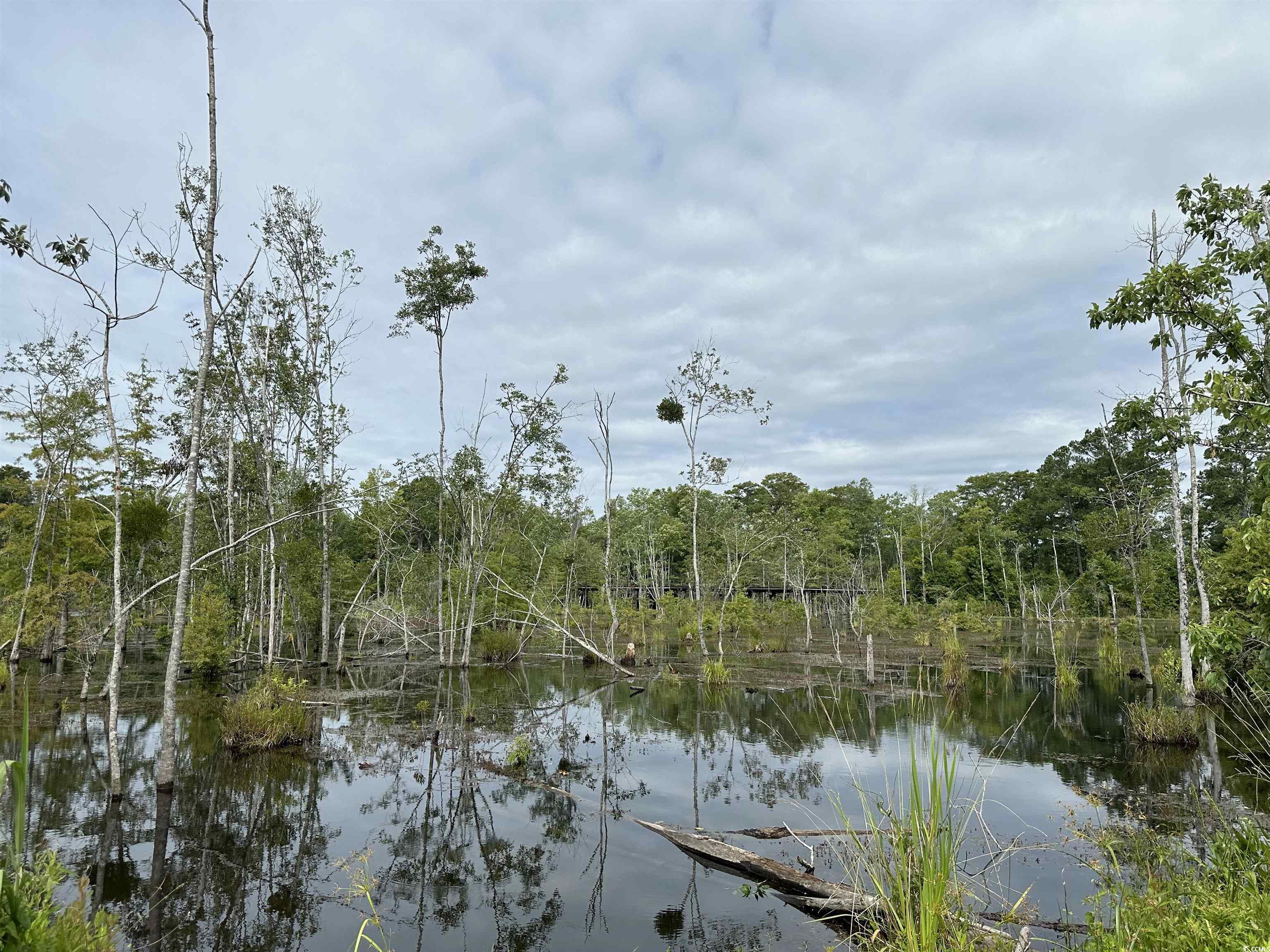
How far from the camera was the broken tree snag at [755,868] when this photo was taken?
19.8 ft

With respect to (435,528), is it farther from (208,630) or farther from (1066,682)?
(1066,682)

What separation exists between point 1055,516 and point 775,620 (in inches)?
1415

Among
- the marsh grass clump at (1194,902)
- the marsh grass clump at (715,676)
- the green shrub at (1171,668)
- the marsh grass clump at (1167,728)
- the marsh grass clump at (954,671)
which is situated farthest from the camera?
the marsh grass clump at (715,676)

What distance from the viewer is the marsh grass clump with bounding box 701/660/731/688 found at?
1959cm

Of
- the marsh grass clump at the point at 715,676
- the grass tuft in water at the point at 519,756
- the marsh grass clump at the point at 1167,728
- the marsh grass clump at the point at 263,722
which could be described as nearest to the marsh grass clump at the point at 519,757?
the grass tuft in water at the point at 519,756

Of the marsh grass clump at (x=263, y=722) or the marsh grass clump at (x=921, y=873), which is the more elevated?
the marsh grass clump at (x=921, y=873)

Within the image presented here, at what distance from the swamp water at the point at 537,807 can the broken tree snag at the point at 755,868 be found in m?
0.18

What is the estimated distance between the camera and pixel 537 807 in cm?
936

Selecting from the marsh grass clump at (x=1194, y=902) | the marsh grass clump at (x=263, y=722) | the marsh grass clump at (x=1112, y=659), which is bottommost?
the marsh grass clump at (x=1112, y=659)

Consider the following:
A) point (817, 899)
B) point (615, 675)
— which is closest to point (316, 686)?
point (615, 675)

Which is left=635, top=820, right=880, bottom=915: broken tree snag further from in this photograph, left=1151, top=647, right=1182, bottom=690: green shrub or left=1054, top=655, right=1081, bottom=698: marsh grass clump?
left=1054, top=655, right=1081, bottom=698: marsh grass clump

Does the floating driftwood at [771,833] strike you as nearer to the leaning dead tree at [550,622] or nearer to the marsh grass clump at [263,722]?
the marsh grass clump at [263,722]

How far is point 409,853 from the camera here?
302 inches

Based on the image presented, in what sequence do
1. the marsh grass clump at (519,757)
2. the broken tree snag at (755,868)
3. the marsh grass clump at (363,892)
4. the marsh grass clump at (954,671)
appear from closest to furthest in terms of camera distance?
the marsh grass clump at (363,892) → the broken tree snag at (755,868) → the marsh grass clump at (519,757) → the marsh grass clump at (954,671)
